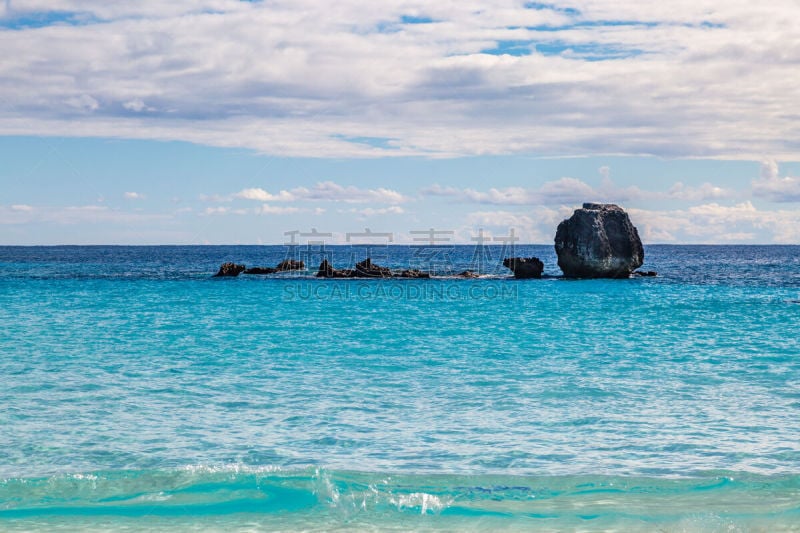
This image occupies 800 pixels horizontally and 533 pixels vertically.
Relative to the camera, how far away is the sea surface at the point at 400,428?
888 cm

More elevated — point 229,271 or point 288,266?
point 288,266

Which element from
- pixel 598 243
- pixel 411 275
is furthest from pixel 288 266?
pixel 598 243

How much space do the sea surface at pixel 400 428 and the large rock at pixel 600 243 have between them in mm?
34396

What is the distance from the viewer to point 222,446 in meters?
11.4

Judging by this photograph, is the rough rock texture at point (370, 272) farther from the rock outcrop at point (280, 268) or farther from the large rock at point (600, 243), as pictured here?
the large rock at point (600, 243)

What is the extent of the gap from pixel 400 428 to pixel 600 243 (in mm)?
52948

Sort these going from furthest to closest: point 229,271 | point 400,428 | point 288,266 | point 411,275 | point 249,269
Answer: point 288,266
point 249,269
point 229,271
point 411,275
point 400,428

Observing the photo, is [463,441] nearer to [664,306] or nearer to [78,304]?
[664,306]

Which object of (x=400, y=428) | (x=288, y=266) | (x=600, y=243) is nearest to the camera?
(x=400, y=428)

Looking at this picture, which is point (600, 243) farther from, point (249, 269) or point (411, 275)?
point (249, 269)

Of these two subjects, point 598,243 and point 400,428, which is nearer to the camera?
point 400,428

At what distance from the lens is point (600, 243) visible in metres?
62.4

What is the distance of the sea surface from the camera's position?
8.88 m

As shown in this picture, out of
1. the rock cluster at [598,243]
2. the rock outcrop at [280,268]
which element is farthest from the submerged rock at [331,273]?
the rock cluster at [598,243]
